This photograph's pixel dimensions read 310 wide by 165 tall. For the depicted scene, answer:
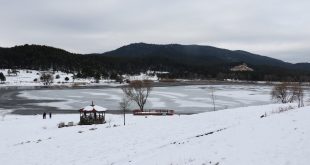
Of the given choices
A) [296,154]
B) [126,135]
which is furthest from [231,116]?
[296,154]

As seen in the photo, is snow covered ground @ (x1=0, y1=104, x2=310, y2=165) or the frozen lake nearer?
snow covered ground @ (x1=0, y1=104, x2=310, y2=165)

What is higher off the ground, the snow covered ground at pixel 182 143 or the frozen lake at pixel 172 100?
the snow covered ground at pixel 182 143

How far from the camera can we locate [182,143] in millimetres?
22109

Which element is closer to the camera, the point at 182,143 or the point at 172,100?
the point at 182,143

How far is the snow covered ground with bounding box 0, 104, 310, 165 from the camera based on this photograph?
16.5m

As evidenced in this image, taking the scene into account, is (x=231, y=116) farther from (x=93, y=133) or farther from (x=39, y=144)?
(x=39, y=144)

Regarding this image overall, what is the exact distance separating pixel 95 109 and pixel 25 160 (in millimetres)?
21152

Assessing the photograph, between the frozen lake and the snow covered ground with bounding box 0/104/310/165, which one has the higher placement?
the snow covered ground with bounding box 0/104/310/165

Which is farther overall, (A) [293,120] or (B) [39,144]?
(B) [39,144]

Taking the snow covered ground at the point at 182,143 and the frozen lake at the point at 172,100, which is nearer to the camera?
the snow covered ground at the point at 182,143

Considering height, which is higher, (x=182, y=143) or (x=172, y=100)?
(x=182, y=143)

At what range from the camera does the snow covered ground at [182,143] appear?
16.5m

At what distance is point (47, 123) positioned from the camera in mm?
46688

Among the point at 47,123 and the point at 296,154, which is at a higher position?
the point at 296,154
